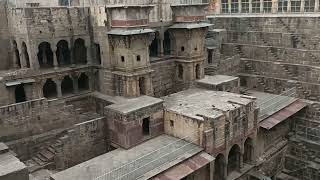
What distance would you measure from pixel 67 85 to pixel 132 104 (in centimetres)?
809

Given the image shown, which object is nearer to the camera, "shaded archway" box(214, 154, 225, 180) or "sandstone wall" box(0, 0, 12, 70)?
"shaded archway" box(214, 154, 225, 180)

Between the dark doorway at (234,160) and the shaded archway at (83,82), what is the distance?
11747 millimetres

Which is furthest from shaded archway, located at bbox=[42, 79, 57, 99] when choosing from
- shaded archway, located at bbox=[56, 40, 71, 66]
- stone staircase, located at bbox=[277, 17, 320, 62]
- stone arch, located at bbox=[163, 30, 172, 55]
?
stone staircase, located at bbox=[277, 17, 320, 62]

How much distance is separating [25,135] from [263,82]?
2062 cm

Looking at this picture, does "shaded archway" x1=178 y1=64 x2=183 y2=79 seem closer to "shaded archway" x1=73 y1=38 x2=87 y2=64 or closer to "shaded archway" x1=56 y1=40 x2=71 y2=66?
"shaded archway" x1=73 y1=38 x2=87 y2=64

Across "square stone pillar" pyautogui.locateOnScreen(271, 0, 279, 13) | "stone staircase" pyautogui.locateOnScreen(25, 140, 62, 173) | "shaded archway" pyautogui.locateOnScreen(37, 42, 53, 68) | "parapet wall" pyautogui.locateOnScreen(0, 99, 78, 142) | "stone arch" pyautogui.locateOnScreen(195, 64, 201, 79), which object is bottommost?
"stone staircase" pyautogui.locateOnScreen(25, 140, 62, 173)

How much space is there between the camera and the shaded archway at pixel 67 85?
970 inches

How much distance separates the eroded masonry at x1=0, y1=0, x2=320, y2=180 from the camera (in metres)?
18.4

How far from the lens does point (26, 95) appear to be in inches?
840

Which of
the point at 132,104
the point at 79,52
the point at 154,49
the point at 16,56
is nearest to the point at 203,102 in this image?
the point at 132,104

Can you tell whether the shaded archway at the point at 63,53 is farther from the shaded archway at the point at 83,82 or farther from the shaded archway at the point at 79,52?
the shaded archway at the point at 83,82

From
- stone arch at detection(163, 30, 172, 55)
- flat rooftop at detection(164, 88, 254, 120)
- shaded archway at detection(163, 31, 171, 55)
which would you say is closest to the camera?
flat rooftop at detection(164, 88, 254, 120)

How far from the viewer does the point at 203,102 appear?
69.9 feet

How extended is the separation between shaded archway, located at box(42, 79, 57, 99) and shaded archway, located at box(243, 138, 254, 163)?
14027 millimetres
